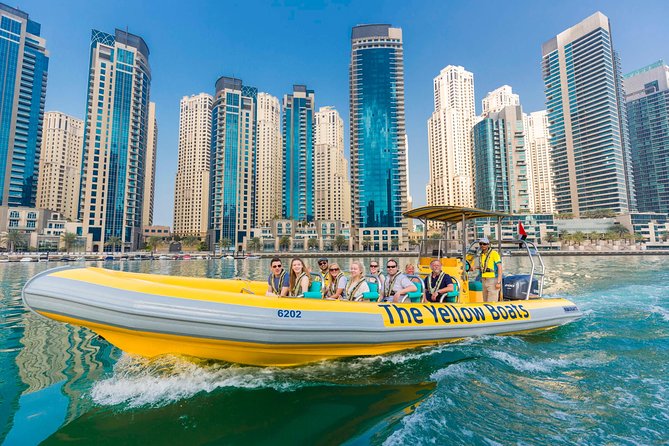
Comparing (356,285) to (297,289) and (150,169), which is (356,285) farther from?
(150,169)

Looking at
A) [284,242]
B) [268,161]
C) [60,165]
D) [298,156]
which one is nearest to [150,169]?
[60,165]

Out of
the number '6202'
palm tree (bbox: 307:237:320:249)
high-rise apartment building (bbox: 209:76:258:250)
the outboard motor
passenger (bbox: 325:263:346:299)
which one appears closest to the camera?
the number '6202'

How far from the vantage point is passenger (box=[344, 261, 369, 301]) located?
18.5 ft

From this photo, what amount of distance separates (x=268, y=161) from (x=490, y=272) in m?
112

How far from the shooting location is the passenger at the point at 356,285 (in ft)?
18.5

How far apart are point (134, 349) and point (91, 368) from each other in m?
1.08

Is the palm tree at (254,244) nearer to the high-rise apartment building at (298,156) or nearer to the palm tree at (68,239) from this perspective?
the high-rise apartment building at (298,156)

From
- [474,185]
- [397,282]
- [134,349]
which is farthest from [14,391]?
[474,185]

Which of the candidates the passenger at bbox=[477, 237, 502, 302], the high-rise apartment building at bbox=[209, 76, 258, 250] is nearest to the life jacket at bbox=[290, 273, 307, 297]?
the passenger at bbox=[477, 237, 502, 302]

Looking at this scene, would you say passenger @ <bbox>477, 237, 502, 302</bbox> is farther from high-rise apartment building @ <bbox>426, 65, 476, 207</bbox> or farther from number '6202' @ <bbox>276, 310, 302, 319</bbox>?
high-rise apartment building @ <bbox>426, 65, 476, 207</bbox>

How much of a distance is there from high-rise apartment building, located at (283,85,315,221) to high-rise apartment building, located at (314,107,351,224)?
3200 mm

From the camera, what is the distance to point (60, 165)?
9731 cm

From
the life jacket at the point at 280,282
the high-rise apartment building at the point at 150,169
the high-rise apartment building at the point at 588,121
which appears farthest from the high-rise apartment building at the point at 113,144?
the high-rise apartment building at the point at 588,121

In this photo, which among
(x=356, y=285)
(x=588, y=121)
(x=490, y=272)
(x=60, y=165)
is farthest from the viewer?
(x=60, y=165)
